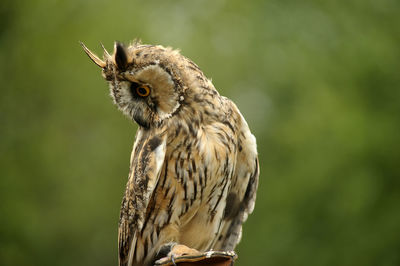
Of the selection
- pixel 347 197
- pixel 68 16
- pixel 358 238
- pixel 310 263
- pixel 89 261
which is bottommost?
pixel 89 261

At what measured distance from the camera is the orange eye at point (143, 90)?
7.37 ft

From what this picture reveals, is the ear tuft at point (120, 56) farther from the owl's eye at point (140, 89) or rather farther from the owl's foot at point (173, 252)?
the owl's foot at point (173, 252)

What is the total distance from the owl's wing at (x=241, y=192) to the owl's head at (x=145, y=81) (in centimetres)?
46

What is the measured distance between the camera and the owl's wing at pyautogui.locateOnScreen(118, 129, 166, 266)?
2.31m

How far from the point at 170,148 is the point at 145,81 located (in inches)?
14.0

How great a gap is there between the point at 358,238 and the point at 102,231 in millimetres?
3591

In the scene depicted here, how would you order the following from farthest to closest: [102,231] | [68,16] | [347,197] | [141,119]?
[68,16]
[102,231]
[347,197]
[141,119]

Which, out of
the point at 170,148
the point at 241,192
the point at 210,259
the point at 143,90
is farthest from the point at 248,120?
the point at 210,259

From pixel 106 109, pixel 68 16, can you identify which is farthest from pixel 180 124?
pixel 68 16

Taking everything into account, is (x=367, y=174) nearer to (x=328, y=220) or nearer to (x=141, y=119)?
(x=328, y=220)

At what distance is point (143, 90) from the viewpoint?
226cm

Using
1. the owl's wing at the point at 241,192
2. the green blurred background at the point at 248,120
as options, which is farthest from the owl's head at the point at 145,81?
the green blurred background at the point at 248,120

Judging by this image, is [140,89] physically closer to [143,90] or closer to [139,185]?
[143,90]

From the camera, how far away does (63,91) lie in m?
7.32
